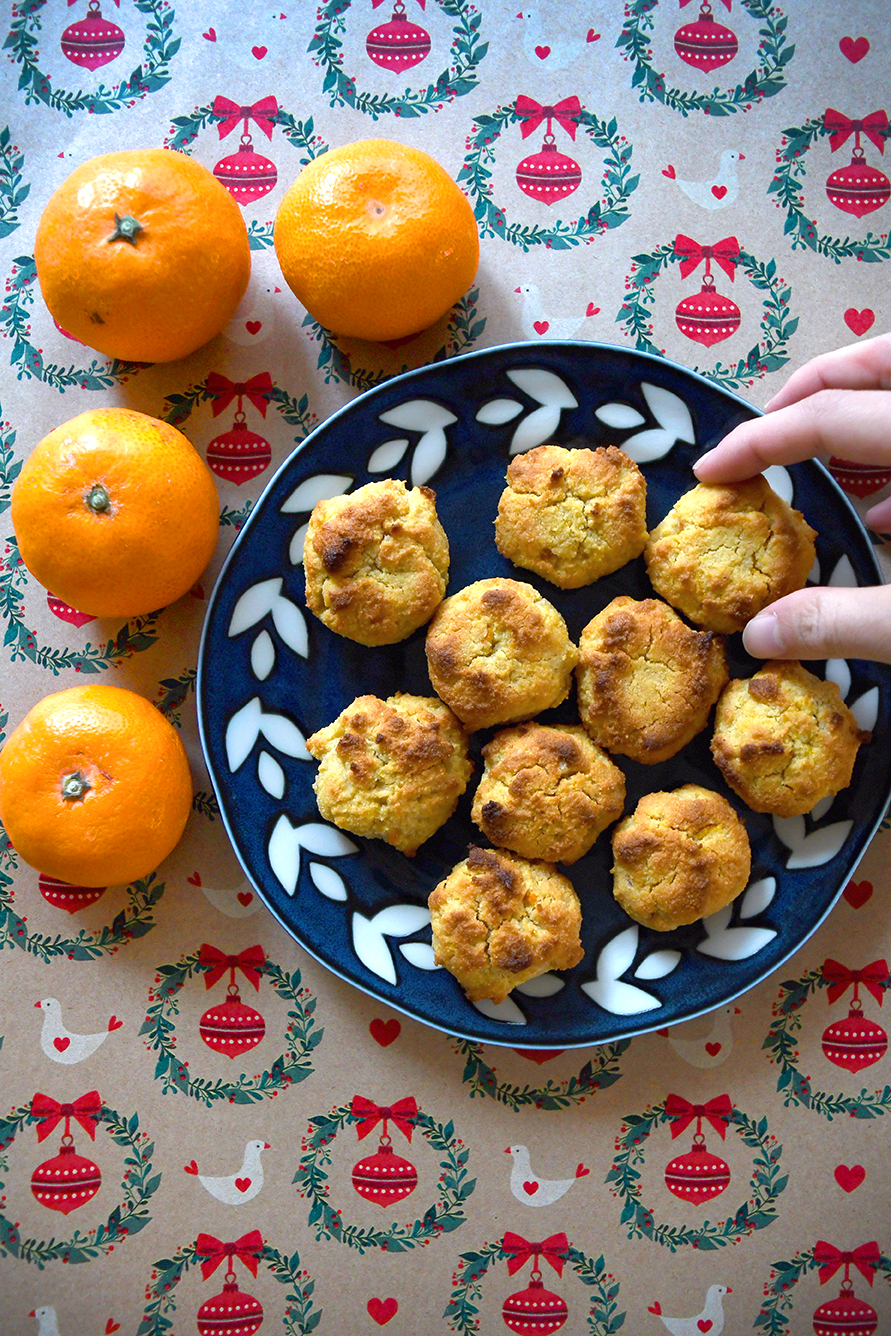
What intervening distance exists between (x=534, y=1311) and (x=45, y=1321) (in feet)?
4.23

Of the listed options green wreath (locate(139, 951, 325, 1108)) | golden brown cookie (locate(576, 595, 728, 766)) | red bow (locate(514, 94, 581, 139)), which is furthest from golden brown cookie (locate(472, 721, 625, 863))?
red bow (locate(514, 94, 581, 139))

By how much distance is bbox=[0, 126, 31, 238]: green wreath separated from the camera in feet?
7.79

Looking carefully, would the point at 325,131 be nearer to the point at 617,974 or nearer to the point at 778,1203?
the point at 617,974

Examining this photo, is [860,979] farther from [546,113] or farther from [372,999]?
[546,113]

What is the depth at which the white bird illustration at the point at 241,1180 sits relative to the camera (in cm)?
230

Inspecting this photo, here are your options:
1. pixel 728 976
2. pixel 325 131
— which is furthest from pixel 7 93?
pixel 728 976

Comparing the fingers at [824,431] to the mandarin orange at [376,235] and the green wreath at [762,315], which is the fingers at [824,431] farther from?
the mandarin orange at [376,235]

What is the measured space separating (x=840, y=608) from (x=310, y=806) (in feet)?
4.46

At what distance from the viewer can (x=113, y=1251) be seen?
2307 millimetres

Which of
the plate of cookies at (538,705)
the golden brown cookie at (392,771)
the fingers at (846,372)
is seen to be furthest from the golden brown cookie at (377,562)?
the fingers at (846,372)

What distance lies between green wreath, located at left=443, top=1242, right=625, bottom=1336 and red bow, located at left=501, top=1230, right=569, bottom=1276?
0.01 metres

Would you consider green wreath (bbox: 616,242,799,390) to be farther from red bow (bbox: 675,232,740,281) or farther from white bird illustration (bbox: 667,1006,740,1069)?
white bird illustration (bbox: 667,1006,740,1069)

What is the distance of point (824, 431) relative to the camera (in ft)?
6.61

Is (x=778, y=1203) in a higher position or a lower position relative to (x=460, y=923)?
lower
